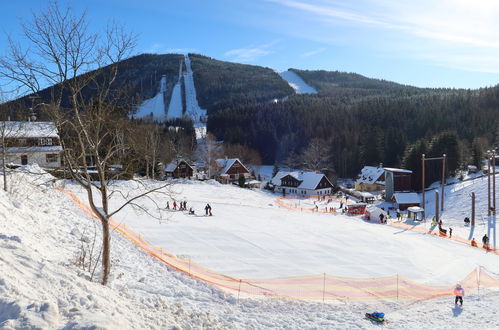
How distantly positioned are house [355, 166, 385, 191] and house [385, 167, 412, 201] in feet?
30.8

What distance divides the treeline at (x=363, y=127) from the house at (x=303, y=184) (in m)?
19.8

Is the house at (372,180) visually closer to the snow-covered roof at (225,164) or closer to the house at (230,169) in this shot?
the house at (230,169)

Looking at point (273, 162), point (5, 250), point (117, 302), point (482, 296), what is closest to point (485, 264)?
point (482, 296)

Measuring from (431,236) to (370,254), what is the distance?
10072mm

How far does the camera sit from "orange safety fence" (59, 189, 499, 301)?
536 inches

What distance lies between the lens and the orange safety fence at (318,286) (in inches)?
536

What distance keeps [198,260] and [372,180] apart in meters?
53.5

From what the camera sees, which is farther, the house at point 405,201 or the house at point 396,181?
the house at point 396,181

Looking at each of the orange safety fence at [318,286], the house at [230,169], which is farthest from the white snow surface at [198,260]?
the house at [230,169]

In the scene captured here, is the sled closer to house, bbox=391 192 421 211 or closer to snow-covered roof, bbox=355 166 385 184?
house, bbox=391 192 421 211

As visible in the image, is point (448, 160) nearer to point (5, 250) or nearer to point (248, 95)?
point (5, 250)

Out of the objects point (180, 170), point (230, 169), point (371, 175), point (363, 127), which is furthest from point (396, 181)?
point (363, 127)

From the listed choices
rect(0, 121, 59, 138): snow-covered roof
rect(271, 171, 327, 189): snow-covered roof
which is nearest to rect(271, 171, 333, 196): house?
rect(271, 171, 327, 189): snow-covered roof

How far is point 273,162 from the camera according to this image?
10075 centimetres
